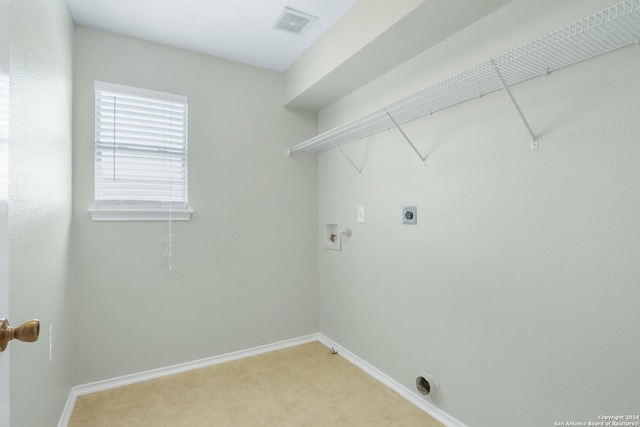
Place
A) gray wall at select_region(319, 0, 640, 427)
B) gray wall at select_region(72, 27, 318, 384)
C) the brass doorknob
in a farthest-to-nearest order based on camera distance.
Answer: gray wall at select_region(72, 27, 318, 384)
gray wall at select_region(319, 0, 640, 427)
the brass doorknob

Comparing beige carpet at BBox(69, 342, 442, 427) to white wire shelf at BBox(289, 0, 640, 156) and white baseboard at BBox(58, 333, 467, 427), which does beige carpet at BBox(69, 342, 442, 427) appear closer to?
white baseboard at BBox(58, 333, 467, 427)

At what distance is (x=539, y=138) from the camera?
1.46 metres

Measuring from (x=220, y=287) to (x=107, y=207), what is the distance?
1.01 metres

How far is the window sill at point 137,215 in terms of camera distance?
2.26 meters

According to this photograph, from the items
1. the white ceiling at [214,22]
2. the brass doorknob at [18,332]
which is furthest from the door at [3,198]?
the white ceiling at [214,22]

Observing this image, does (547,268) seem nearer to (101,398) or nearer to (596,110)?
(596,110)

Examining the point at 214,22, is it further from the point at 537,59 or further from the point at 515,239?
the point at 515,239

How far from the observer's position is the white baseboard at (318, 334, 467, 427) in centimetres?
187

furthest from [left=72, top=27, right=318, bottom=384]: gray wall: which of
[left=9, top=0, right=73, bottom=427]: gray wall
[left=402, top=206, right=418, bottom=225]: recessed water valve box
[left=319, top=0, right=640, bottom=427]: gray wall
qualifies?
[left=402, top=206, right=418, bottom=225]: recessed water valve box

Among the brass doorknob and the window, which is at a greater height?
the window

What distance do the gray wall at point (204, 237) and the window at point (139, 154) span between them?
65 millimetres

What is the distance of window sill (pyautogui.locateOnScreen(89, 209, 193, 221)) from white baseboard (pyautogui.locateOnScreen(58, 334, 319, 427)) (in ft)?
3.68

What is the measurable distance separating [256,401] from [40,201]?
1.66 metres

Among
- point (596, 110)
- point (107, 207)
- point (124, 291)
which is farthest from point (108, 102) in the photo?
point (596, 110)
